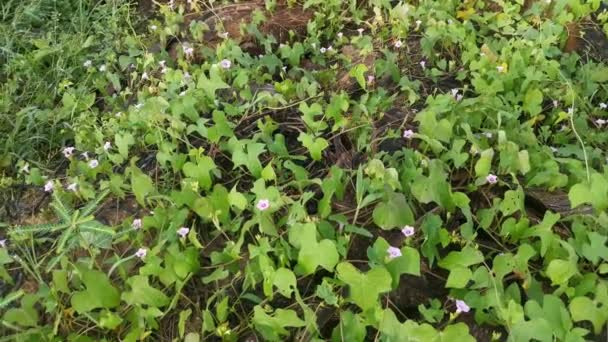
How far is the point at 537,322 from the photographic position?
1.41 m

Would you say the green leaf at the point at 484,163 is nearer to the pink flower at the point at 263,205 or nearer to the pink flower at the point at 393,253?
the pink flower at the point at 393,253

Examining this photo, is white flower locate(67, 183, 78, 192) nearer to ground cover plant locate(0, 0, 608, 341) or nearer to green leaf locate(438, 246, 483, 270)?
ground cover plant locate(0, 0, 608, 341)

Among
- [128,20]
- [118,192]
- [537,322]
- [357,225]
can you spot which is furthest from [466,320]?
[128,20]

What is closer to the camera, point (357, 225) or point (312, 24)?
point (357, 225)

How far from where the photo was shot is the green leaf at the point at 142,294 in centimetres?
164

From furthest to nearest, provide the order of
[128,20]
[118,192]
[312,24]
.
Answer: [128,20] → [312,24] → [118,192]

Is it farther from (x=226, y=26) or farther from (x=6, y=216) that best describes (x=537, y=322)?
(x=226, y=26)

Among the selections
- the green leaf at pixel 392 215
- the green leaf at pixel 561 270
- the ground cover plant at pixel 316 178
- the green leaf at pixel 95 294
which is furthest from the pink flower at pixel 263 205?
the green leaf at pixel 561 270

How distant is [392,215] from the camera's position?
1769 millimetres

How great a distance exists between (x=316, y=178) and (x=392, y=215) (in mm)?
393

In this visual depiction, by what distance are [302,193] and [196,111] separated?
73 cm

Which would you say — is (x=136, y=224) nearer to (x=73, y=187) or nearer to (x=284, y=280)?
(x=73, y=187)

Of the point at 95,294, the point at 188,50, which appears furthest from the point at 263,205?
the point at 188,50

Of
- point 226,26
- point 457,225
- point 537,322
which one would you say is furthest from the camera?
point 226,26
